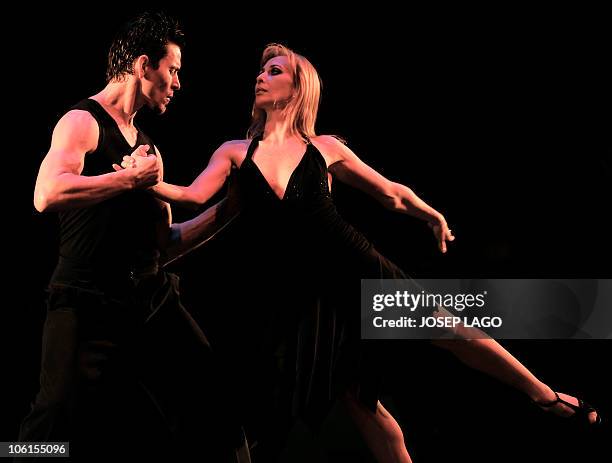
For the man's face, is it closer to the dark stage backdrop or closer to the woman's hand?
the dark stage backdrop

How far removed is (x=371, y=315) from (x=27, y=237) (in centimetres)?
176

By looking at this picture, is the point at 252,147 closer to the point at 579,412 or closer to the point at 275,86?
the point at 275,86

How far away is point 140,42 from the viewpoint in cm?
254

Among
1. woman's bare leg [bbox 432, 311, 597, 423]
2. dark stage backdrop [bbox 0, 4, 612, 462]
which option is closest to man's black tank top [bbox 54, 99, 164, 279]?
dark stage backdrop [bbox 0, 4, 612, 462]

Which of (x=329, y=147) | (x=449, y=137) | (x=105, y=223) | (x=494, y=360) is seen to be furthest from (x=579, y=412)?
(x=105, y=223)

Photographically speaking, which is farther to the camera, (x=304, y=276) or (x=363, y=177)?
(x=363, y=177)

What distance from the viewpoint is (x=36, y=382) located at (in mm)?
3344

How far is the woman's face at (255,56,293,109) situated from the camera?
2717 millimetres

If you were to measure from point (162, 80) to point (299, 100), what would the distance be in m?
0.54

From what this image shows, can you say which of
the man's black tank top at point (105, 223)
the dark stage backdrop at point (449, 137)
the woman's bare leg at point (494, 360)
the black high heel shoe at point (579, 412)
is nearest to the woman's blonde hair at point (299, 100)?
the man's black tank top at point (105, 223)

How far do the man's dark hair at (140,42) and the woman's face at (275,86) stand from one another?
38cm

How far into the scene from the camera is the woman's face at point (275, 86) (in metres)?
2.72

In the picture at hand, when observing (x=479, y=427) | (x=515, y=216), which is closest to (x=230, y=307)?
(x=479, y=427)

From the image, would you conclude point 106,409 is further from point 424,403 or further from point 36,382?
point 424,403
